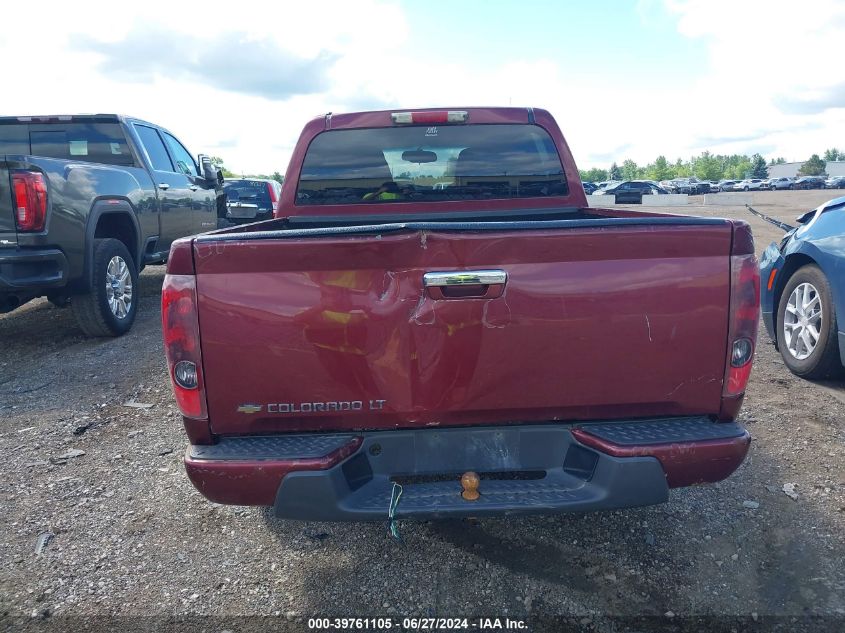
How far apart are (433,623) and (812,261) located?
420cm

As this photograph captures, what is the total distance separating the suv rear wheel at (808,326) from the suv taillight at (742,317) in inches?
106

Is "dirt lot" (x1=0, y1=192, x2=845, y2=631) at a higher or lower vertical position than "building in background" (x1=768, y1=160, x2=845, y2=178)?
lower

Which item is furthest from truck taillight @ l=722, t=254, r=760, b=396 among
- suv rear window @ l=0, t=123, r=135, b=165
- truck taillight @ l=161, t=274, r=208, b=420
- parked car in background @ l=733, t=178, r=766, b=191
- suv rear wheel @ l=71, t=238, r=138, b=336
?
parked car in background @ l=733, t=178, r=766, b=191

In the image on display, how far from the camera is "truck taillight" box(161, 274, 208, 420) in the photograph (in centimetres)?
224

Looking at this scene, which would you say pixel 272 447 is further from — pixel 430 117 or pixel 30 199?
pixel 30 199

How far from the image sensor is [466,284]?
220cm

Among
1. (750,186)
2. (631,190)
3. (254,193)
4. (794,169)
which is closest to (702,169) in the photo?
(794,169)

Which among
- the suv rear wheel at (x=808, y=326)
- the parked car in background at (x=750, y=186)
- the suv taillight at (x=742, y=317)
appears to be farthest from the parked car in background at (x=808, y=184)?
the suv taillight at (x=742, y=317)

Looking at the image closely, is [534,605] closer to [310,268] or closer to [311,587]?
[311,587]

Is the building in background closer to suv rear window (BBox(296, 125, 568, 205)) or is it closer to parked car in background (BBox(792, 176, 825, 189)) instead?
parked car in background (BBox(792, 176, 825, 189))

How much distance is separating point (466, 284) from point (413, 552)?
4.70 ft

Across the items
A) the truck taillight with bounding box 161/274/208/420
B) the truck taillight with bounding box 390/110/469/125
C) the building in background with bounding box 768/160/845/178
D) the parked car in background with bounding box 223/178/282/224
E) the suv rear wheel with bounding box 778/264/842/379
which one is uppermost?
the building in background with bounding box 768/160/845/178

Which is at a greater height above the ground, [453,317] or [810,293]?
[453,317]

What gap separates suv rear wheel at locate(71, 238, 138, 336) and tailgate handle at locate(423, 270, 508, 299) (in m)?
4.82
